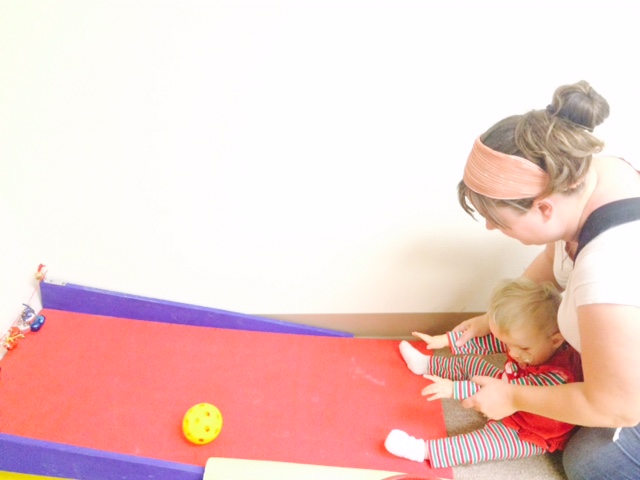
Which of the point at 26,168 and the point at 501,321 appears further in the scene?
the point at 26,168

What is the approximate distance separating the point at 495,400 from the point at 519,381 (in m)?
0.14

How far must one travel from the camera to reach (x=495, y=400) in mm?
933

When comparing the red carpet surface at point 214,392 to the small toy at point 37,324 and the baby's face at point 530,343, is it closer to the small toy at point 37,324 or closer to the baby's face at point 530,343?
the small toy at point 37,324

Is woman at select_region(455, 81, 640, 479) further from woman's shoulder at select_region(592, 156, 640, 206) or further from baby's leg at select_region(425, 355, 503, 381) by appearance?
baby's leg at select_region(425, 355, 503, 381)

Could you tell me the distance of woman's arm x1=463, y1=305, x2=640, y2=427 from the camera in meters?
0.70

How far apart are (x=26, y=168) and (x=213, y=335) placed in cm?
60

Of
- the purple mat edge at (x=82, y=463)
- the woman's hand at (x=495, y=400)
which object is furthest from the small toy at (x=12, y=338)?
the woman's hand at (x=495, y=400)

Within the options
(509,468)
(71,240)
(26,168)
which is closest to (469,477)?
(509,468)

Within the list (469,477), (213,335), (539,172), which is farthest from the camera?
(213,335)

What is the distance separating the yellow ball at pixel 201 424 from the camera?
1.03 metres

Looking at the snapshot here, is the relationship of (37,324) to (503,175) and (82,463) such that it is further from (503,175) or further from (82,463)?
(503,175)

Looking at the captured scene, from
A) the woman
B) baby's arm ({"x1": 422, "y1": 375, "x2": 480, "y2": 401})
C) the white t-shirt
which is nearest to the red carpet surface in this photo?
baby's arm ({"x1": 422, "y1": 375, "x2": 480, "y2": 401})

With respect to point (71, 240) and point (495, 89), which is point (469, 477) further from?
point (71, 240)

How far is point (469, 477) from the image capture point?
103cm
